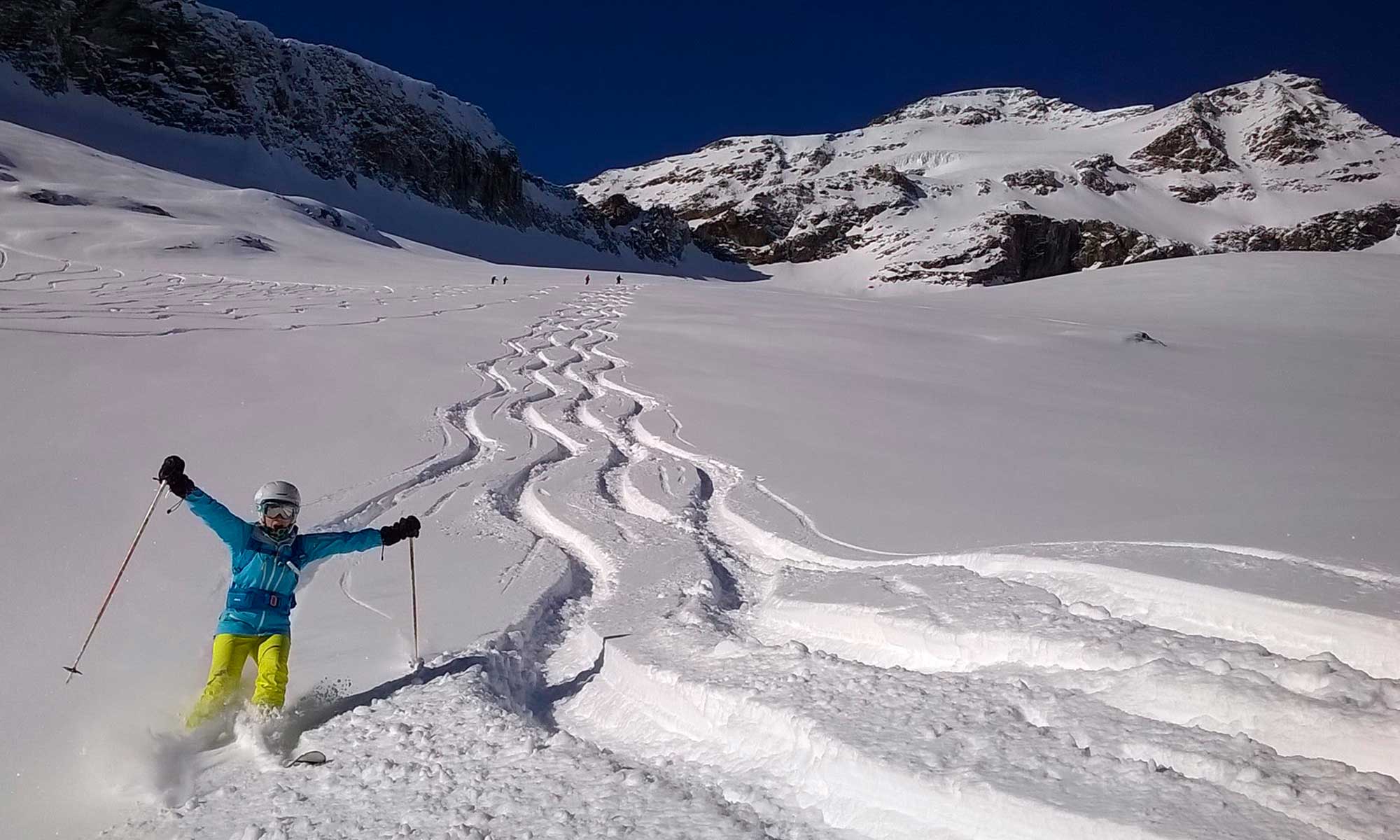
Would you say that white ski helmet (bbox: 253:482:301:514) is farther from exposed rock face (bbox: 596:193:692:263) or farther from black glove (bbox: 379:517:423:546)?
exposed rock face (bbox: 596:193:692:263)

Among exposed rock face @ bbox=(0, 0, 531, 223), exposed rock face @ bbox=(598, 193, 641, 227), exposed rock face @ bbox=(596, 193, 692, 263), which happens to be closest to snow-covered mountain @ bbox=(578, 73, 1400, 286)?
exposed rock face @ bbox=(596, 193, 692, 263)

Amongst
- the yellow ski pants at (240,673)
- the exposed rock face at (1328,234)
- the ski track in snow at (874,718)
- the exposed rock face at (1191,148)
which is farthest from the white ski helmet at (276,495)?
the exposed rock face at (1191,148)

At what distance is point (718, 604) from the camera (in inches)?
170

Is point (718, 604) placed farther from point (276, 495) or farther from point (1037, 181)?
point (1037, 181)

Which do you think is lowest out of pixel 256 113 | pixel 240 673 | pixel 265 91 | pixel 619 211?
pixel 240 673

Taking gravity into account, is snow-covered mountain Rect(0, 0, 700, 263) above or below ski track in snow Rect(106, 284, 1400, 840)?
above

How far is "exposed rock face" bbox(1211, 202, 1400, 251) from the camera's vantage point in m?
120

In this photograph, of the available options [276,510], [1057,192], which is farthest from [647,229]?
[276,510]

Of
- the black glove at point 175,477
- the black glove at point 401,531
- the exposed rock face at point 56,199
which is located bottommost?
the black glove at point 401,531

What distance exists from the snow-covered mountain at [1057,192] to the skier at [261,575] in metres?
106

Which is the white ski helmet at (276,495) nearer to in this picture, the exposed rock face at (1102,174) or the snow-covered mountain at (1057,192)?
the snow-covered mountain at (1057,192)

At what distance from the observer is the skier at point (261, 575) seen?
3338 millimetres

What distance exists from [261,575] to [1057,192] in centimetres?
14729

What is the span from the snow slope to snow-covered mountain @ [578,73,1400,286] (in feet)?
333
